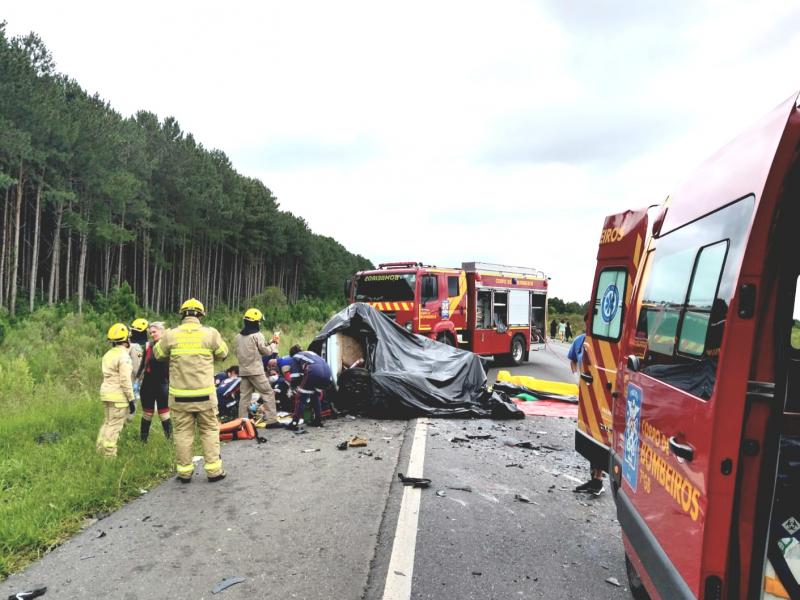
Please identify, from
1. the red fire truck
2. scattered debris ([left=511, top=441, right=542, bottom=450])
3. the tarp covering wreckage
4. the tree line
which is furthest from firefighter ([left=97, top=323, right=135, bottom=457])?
the tree line

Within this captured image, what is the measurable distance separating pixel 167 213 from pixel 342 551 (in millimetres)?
44668

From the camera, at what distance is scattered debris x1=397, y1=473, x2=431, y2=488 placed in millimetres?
4973

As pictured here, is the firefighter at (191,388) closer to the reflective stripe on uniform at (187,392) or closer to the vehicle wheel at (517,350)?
the reflective stripe on uniform at (187,392)

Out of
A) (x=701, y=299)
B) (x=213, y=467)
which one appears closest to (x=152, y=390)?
(x=213, y=467)

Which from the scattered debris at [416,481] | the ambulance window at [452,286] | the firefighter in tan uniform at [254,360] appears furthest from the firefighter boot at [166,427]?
the ambulance window at [452,286]

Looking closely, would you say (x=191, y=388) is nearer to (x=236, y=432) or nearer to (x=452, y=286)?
(x=236, y=432)

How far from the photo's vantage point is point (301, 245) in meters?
72.1

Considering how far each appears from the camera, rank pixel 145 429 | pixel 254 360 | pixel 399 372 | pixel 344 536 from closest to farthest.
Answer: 1. pixel 344 536
2. pixel 145 429
3. pixel 254 360
4. pixel 399 372

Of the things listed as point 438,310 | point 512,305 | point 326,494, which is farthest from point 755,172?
point 512,305

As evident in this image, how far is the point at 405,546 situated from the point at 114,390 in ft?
12.9

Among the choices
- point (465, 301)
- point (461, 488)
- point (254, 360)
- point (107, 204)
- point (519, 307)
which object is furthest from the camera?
point (107, 204)

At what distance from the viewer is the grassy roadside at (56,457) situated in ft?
13.3

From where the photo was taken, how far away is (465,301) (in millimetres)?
14742

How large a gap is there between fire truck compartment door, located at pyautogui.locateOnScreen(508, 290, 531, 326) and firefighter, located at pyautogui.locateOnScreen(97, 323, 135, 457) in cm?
1208
